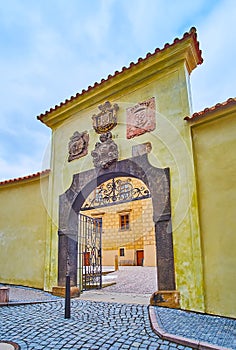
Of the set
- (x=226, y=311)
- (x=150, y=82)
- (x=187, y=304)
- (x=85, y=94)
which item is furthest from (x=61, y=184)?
(x=226, y=311)

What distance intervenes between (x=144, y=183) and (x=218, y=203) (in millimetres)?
1819

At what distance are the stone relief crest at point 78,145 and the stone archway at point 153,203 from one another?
2.06ft

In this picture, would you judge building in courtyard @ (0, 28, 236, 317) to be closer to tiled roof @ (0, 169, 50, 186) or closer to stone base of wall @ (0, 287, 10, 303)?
tiled roof @ (0, 169, 50, 186)

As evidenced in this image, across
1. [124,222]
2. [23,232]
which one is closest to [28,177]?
[23,232]

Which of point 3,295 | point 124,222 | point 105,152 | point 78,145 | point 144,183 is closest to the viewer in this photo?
point 3,295

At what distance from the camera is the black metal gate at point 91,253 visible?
7.53m

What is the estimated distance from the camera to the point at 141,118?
21.4 feet

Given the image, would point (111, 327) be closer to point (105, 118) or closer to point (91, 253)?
point (91, 253)

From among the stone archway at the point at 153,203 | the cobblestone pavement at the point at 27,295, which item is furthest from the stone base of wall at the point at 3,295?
the stone archway at the point at 153,203

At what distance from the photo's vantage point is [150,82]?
261 inches

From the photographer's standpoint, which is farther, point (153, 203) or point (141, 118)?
point (141, 118)

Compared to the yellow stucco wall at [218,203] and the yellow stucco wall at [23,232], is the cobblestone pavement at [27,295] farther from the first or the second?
the yellow stucco wall at [218,203]

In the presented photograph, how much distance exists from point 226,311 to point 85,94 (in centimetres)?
635

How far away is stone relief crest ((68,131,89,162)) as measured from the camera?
7519 millimetres
